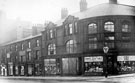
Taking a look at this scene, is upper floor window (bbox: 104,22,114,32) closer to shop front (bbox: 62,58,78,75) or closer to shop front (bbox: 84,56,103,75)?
shop front (bbox: 84,56,103,75)

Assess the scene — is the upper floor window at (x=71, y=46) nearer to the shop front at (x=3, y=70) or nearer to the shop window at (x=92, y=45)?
the shop window at (x=92, y=45)

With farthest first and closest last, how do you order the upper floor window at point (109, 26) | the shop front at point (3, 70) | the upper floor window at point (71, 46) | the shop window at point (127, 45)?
1. the shop front at point (3, 70)
2. the upper floor window at point (71, 46)
3. the upper floor window at point (109, 26)
4. the shop window at point (127, 45)

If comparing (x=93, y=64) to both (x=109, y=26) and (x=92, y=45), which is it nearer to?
(x=92, y=45)

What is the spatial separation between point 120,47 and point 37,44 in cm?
2200

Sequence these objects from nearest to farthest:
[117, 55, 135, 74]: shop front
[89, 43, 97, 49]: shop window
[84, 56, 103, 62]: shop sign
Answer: [117, 55, 135, 74]: shop front
[84, 56, 103, 62]: shop sign
[89, 43, 97, 49]: shop window

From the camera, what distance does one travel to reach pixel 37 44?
52531 millimetres

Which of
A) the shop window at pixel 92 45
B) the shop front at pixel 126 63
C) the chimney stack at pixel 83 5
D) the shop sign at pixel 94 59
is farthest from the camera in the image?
the chimney stack at pixel 83 5

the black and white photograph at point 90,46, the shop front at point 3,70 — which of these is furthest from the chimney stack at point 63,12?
the shop front at point 3,70

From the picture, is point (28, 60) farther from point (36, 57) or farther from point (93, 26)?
point (93, 26)

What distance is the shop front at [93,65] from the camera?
119 ft

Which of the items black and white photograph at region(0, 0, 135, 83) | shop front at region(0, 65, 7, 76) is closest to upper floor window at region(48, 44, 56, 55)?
black and white photograph at region(0, 0, 135, 83)

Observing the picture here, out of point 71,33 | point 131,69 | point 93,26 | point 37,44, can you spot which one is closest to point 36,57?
point 37,44

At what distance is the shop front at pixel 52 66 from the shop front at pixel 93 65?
8.49 m

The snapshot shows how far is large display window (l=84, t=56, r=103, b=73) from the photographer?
119 ft
